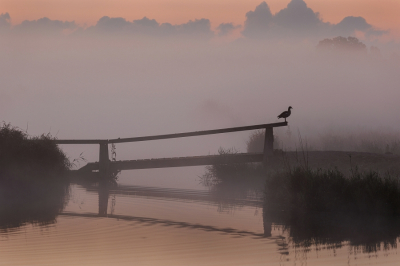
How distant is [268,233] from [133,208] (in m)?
4.01

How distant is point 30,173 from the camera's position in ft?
41.3

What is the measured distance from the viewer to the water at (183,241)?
544 cm

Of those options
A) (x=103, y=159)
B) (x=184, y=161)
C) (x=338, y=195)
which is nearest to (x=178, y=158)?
(x=184, y=161)

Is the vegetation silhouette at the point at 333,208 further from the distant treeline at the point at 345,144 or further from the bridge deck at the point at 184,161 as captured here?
the distant treeline at the point at 345,144

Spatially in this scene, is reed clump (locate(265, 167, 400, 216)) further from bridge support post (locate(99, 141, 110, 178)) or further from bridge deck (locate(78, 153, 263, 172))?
bridge support post (locate(99, 141, 110, 178))

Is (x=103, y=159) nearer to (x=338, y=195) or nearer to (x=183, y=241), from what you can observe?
(x=338, y=195)

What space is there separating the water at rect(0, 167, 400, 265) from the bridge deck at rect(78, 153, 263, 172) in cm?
464

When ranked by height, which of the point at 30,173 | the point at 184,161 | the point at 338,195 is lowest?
the point at 338,195

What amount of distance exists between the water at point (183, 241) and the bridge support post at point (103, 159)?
728 centimetres

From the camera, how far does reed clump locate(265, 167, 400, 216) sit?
29.2 feet

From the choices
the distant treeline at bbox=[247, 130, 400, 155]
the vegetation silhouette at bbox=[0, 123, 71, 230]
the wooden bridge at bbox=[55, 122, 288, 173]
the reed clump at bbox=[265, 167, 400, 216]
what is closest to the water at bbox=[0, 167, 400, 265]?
the reed clump at bbox=[265, 167, 400, 216]

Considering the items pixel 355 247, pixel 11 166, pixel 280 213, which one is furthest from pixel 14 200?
pixel 355 247

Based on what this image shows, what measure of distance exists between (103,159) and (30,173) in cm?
459

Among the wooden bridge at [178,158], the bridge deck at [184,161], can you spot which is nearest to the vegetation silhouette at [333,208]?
the wooden bridge at [178,158]
